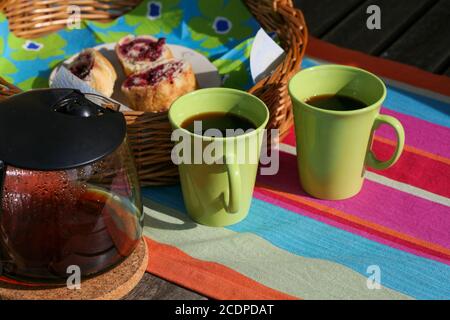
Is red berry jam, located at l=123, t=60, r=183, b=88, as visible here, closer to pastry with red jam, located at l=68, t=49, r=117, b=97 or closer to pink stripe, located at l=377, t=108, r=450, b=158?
pastry with red jam, located at l=68, t=49, r=117, b=97

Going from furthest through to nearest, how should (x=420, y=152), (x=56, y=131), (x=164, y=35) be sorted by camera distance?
(x=164, y=35) < (x=420, y=152) < (x=56, y=131)

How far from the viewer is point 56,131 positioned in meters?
0.64

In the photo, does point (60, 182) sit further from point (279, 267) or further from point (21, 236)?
point (279, 267)

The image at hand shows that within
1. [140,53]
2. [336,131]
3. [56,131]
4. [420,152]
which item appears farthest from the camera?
[140,53]

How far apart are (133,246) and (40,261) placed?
0.33ft

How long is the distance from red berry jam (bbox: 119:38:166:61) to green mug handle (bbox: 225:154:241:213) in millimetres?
337

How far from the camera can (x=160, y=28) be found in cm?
113

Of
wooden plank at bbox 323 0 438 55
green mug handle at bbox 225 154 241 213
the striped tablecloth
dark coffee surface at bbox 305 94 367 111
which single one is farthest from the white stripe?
wooden plank at bbox 323 0 438 55

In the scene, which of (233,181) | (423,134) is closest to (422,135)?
(423,134)

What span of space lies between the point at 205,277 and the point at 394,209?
247mm

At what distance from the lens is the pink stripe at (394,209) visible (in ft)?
2.59

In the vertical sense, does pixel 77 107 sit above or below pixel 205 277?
above

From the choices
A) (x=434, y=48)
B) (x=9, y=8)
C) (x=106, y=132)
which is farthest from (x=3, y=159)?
(x=434, y=48)

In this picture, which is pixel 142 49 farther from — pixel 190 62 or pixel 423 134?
pixel 423 134
